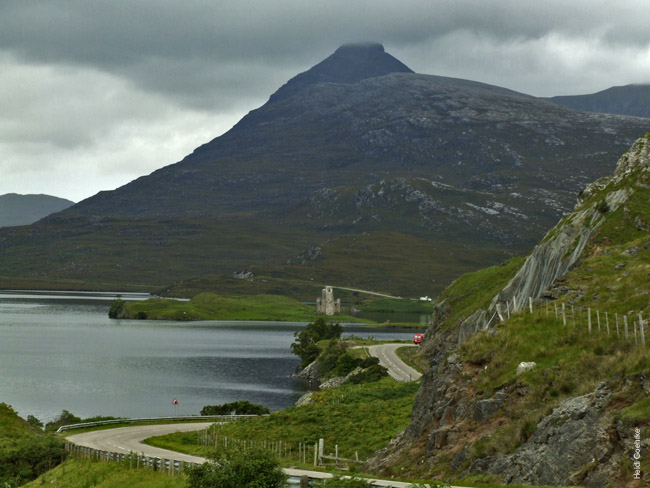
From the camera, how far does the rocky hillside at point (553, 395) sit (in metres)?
28.4

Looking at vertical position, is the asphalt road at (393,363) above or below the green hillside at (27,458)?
below

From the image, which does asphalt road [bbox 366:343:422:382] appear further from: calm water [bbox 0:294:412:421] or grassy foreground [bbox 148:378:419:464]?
grassy foreground [bbox 148:378:419:464]

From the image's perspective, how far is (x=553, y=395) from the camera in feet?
113

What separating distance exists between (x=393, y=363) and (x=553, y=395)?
10837 cm

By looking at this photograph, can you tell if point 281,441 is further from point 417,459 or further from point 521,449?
point 521,449

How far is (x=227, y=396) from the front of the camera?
432 feet

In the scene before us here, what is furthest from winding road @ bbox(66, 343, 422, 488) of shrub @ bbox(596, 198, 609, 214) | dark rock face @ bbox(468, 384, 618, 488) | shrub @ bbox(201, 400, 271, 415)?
shrub @ bbox(596, 198, 609, 214)

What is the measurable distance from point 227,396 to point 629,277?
94.7 m

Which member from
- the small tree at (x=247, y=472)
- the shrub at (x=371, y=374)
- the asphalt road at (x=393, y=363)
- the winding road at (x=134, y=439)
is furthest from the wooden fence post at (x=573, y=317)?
the shrub at (x=371, y=374)

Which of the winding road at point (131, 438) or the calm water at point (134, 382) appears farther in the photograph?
the calm water at point (134, 382)

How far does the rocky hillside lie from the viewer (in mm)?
28375

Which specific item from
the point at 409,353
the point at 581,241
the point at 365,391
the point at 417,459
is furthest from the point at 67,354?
the point at 417,459

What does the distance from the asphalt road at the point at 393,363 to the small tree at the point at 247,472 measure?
90.8 metres
